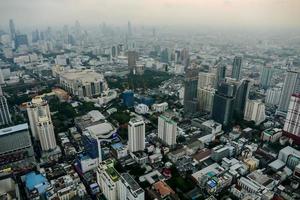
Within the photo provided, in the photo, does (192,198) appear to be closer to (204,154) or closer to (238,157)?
(204,154)

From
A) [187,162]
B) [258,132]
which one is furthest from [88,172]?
[258,132]

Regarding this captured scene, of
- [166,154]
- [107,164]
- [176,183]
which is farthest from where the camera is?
[166,154]

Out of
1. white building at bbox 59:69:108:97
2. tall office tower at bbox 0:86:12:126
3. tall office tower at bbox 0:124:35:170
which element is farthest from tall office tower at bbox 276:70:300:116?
tall office tower at bbox 0:86:12:126

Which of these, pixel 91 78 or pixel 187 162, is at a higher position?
pixel 91 78

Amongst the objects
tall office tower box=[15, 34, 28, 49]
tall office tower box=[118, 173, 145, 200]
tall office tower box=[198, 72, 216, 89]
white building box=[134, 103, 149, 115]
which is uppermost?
tall office tower box=[15, 34, 28, 49]

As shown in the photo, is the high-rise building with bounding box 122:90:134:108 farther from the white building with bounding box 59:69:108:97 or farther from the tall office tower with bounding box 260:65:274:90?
the tall office tower with bounding box 260:65:274:90
